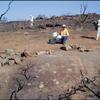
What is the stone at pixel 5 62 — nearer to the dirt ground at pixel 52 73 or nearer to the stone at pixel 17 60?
the dirt ground at pixel 52 73

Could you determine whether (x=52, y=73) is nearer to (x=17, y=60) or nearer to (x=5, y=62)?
(x=17, y=60)

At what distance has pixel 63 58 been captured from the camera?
55.2 feet

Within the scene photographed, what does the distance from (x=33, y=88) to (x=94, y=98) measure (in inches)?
102

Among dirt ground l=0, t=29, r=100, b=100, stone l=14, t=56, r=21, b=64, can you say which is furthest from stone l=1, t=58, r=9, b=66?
stone l=14, t=56, r=21, b=64

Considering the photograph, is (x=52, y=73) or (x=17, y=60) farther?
(x=17, y=60)

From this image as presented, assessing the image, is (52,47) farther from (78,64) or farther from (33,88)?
(33,88)

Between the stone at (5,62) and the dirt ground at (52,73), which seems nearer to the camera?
the dirt ground at (52,73)

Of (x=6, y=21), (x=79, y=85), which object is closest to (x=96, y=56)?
(x=79, y=85)

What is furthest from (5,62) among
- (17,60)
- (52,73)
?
(52,73)

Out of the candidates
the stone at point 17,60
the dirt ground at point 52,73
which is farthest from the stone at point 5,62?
the stone at point 17,60

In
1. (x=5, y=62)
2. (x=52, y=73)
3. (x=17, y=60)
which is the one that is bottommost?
(x=52, y=73)

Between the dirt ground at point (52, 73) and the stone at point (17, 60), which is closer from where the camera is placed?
the dirt ground at point (52, 73)

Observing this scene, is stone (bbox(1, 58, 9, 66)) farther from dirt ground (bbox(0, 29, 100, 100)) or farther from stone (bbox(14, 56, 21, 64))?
stone (bbox(14, 56, 21, 64))

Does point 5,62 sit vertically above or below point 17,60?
below
